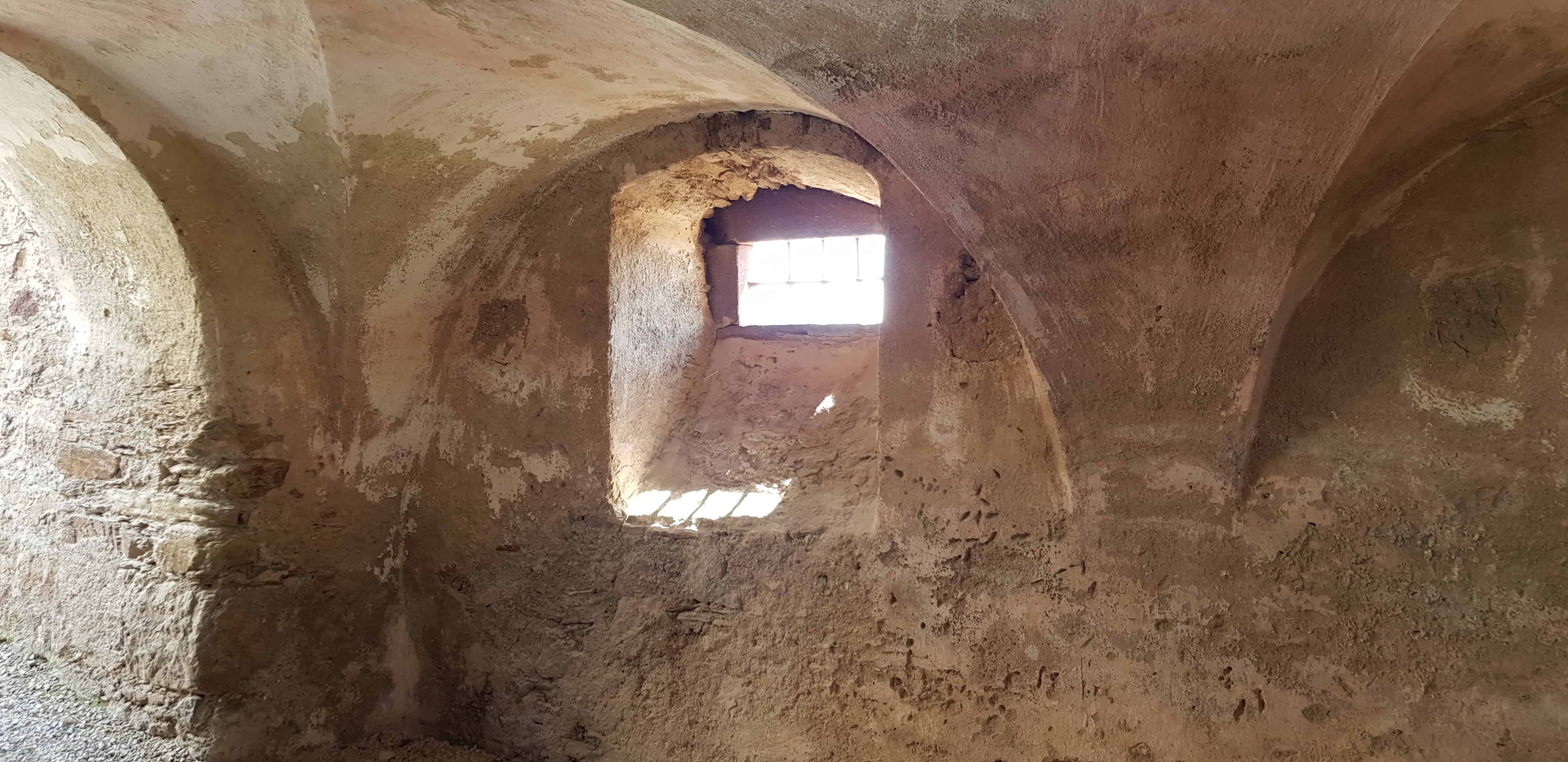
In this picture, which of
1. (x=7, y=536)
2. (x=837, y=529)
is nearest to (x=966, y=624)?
(x=837, y=529)

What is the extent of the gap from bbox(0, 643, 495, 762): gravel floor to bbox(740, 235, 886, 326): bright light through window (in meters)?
2.26

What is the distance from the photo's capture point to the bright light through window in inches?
142

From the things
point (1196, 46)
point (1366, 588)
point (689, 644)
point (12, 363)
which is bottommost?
point (689, 644)

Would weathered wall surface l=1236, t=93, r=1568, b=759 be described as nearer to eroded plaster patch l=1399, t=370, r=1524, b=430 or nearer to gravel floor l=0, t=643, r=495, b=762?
eroded plaster patch l=1399, t=370, r=1524, b=430

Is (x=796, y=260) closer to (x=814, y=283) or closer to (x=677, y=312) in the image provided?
(x=814, y=283)

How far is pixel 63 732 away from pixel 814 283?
3.10 meters

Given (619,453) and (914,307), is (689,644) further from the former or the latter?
(914,307)

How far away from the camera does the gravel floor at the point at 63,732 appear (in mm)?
2592

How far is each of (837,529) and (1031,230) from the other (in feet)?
3.86

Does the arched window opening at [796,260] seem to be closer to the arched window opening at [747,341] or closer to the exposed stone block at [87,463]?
the arched window opening at [747,341]

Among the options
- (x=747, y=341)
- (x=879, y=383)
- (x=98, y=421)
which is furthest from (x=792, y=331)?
(x=98, y=421)

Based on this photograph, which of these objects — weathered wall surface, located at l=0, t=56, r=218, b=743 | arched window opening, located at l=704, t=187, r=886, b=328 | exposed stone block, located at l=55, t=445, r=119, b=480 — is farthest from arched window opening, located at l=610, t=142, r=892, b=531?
exposed stone block, located at l=55, t=445, r=119, b=480

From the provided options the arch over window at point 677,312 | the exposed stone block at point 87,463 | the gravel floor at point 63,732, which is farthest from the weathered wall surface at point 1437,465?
the exposed stone block at point 87,463

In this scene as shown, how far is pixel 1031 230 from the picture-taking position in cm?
207
